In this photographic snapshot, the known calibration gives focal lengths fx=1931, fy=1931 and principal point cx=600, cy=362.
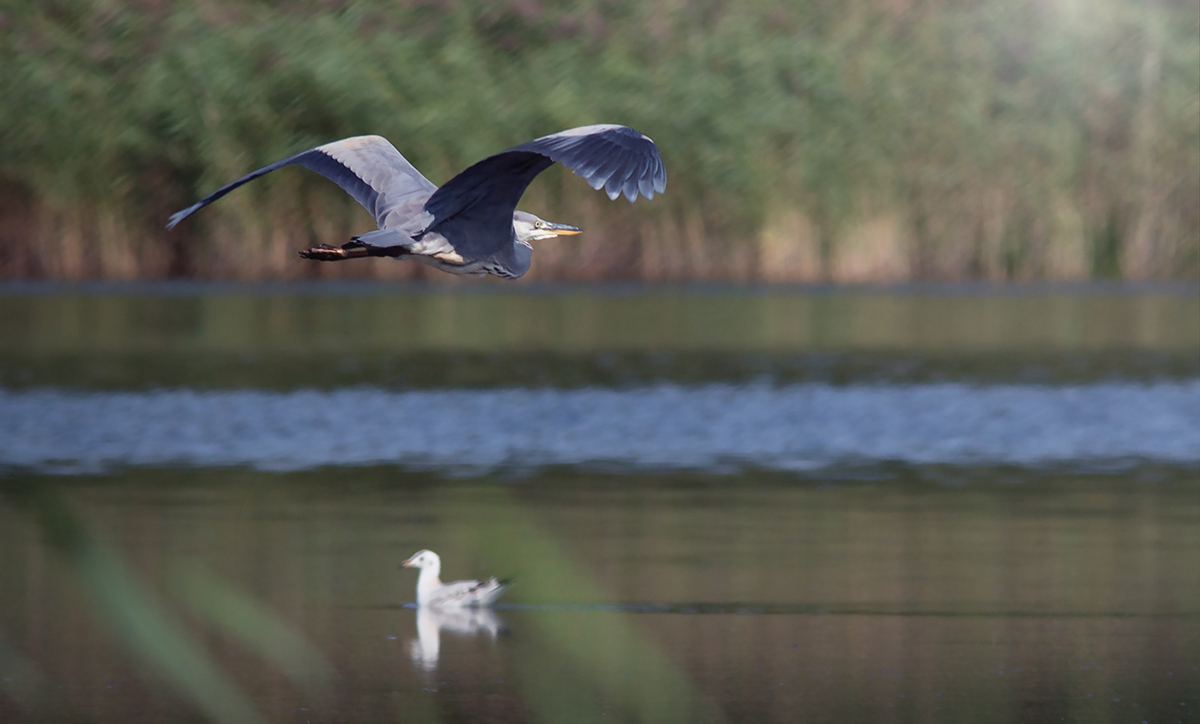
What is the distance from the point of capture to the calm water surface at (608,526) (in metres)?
8.71

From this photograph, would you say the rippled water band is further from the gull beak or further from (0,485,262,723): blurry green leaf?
the gull beak

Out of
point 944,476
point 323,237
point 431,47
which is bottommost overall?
point 944,476

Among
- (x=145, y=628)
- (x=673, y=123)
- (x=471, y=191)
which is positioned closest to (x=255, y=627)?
(x=145, y=628)

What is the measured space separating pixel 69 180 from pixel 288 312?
4402mm

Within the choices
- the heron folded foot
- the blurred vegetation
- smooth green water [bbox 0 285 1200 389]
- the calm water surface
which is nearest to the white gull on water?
the calm water surface

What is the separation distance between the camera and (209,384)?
20625 mm

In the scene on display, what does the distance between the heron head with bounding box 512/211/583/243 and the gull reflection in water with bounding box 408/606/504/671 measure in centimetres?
342

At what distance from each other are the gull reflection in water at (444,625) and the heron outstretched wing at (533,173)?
3.71 m

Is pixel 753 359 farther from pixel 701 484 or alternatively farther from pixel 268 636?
pixel 268 636

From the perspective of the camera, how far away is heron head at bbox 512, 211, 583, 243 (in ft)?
20.7

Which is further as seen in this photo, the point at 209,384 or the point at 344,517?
the point at 209,384

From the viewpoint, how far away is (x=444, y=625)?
995cm

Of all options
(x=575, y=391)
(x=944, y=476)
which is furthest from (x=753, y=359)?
(x=944, y=476)

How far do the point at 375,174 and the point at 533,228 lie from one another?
672 millimetres
